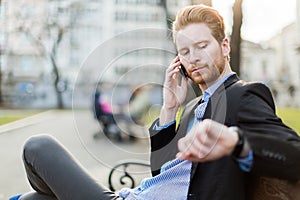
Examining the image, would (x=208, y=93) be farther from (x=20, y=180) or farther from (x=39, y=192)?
(x=20, y=180)

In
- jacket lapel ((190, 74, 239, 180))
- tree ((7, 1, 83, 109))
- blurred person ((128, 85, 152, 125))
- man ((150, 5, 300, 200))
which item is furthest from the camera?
tree ((7, 1, 83, 109))

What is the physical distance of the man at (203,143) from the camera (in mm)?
1008

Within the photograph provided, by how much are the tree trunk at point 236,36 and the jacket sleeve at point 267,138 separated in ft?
11.7

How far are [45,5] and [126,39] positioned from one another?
3275cm

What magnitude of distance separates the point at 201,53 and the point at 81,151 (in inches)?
307

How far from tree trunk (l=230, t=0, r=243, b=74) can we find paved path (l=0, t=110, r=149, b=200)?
5.70 ft

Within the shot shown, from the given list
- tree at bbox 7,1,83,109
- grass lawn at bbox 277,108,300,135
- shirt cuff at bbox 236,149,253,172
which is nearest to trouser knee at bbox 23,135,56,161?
shirt cuff at bbox 236,149,253,172

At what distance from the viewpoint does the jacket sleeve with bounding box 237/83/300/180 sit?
1021mm

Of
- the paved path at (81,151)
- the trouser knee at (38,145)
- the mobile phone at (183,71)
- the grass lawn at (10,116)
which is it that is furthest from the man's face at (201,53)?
the grass lawn at (10,116)

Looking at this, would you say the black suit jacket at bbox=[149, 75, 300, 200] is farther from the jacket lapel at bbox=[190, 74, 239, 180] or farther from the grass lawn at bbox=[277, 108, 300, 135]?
the grass lawn at bbox=[277, 108, 300, 135]

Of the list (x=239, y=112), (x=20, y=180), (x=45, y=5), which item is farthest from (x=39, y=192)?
(x=45, y=5)

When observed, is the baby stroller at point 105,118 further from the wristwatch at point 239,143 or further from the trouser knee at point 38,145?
the wristwatch at point 239,143

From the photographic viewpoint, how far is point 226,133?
96 centimetres

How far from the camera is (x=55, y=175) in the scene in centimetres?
181
